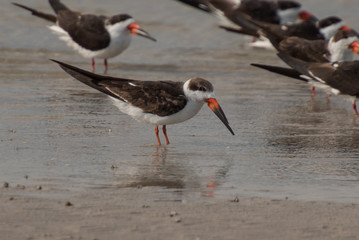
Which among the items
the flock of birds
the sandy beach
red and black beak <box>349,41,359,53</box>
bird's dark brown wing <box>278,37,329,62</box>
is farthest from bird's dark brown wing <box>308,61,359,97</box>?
the sandy beach

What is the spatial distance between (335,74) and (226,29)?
119 inches

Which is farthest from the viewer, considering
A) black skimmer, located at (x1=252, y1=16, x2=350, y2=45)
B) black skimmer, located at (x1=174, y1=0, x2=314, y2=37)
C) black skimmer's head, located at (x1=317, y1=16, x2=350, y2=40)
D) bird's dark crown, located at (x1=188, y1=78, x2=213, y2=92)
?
black skimmer, located at (x1=174, y1=0, x2=314, y2=37)

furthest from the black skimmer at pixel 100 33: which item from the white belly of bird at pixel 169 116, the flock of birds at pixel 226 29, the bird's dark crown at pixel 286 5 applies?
the white belly of bird at pixel 169 116

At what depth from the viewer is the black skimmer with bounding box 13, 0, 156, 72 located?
10586 mm

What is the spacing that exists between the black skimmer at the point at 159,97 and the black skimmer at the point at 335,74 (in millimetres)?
2473

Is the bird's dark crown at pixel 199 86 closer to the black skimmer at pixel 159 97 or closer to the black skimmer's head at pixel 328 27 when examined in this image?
the black skimmer at pixel 159 97

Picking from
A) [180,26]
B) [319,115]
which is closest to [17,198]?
[319,115]

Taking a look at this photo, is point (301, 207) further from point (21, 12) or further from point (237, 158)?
point (21, 12)

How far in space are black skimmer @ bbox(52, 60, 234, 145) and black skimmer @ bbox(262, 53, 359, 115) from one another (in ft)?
8.11

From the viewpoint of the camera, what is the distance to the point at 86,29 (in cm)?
1090

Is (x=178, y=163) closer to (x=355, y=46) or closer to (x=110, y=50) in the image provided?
(x=355, y=46)

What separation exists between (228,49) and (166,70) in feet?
8.04

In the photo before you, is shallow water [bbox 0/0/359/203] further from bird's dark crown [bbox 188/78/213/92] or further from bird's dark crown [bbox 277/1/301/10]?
bird's dark crown [bbox 277/1/301/10]

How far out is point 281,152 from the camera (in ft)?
20.0
